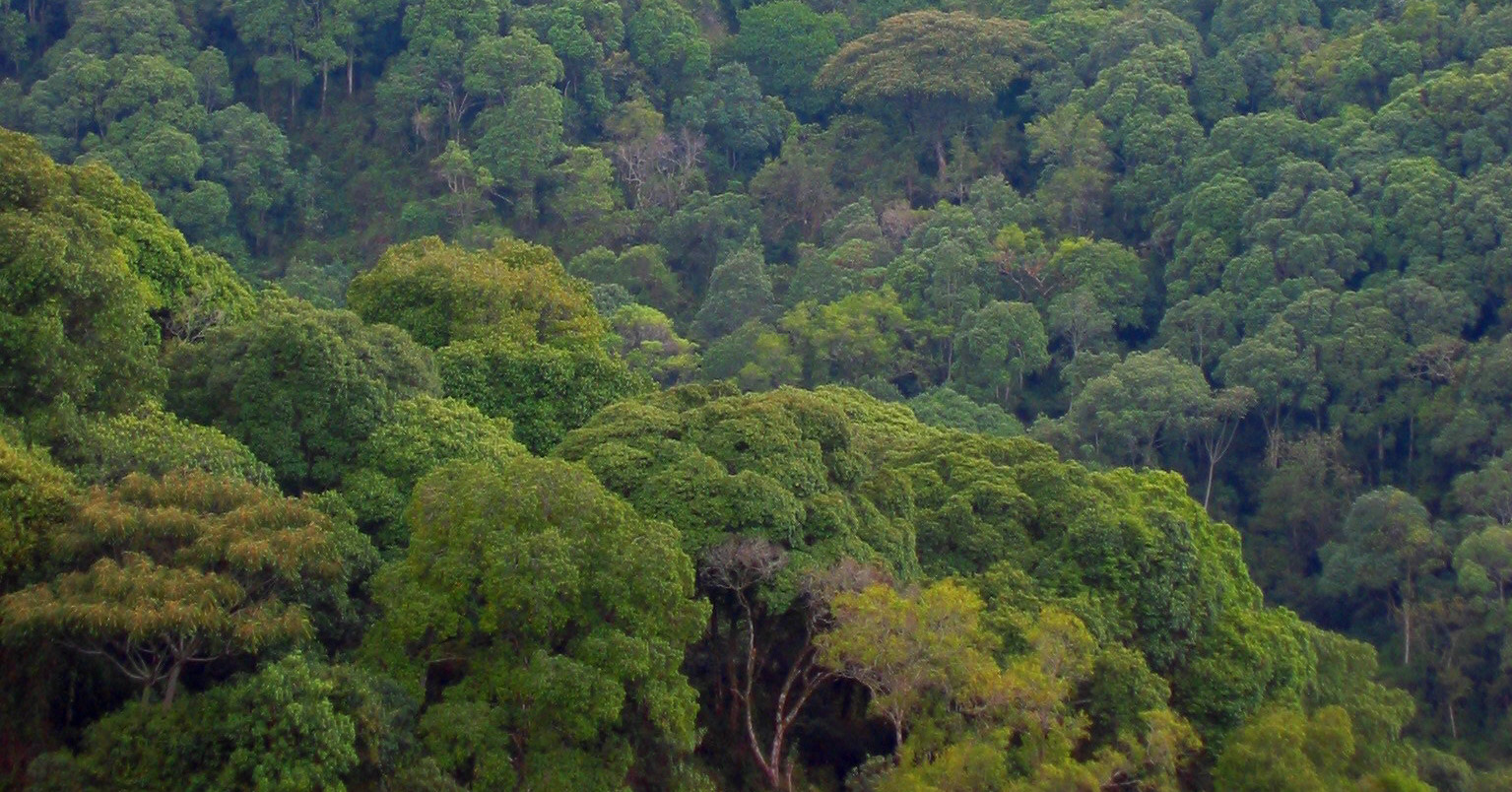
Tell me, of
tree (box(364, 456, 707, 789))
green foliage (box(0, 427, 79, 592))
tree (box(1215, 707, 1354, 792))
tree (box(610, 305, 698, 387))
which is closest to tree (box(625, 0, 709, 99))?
tree (box(610, 305, 698, 387))

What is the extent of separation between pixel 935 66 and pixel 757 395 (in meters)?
25.0

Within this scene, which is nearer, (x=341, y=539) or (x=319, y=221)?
(x=341, y=539)

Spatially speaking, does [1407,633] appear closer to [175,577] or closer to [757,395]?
[757,395]

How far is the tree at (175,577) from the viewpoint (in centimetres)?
1235

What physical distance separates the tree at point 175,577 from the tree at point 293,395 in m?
2.99

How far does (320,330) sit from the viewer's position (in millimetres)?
17594

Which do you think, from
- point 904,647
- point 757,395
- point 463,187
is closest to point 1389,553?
point 757,395

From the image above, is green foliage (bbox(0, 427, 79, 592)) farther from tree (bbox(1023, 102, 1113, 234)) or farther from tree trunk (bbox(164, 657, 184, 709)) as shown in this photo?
tree (bbox(1023, 102, 1113, 234))

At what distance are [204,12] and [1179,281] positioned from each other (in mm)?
A: 27037

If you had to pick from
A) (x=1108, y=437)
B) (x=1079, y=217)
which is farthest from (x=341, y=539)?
(x=1079, y=217)

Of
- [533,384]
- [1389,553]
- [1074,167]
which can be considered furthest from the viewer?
[1074,167]

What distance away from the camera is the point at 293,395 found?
1761 centimetres

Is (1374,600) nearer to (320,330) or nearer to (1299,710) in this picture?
(1299,710)

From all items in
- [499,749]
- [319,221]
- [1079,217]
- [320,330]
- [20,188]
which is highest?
[20,188]
